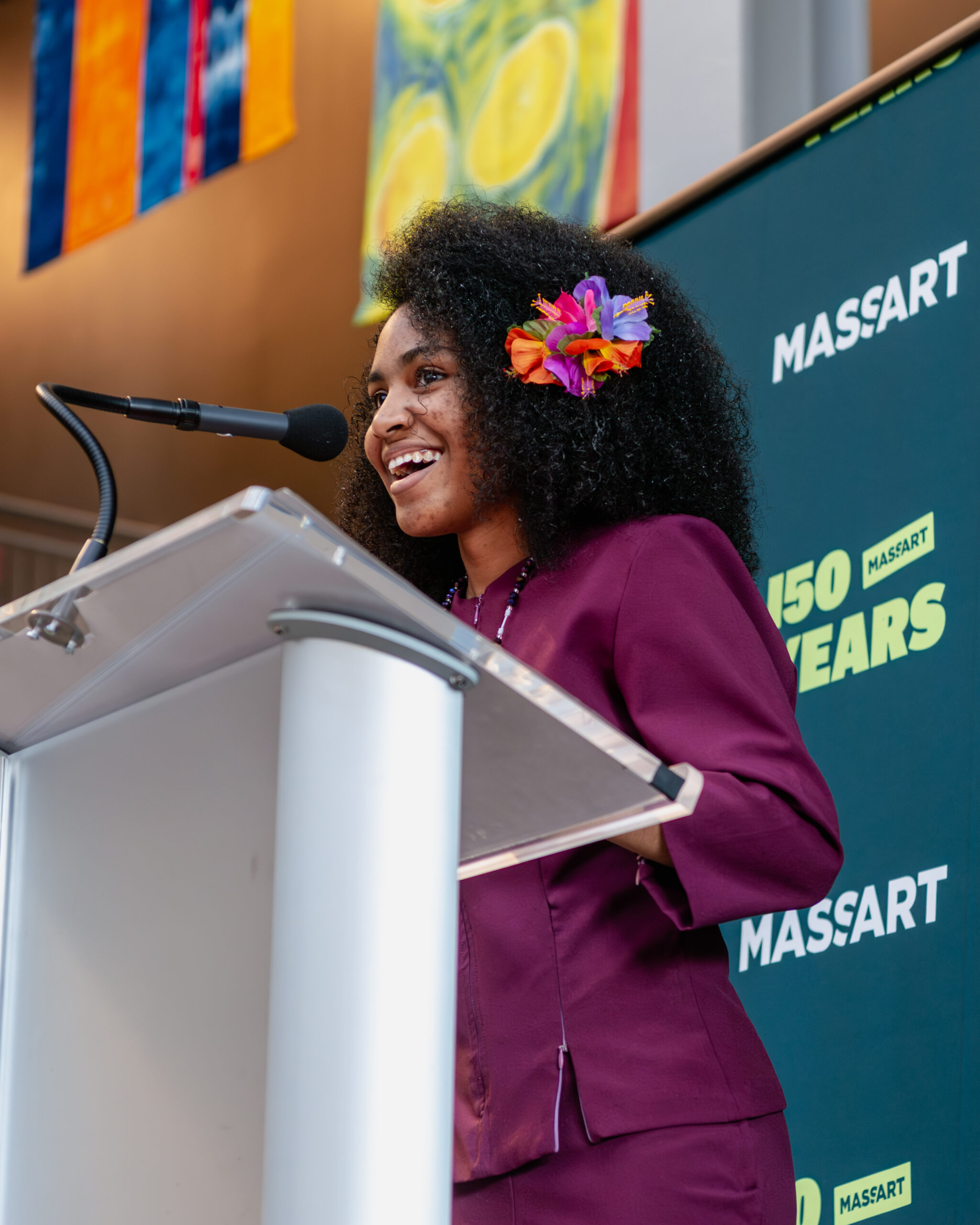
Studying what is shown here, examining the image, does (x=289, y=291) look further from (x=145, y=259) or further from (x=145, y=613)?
(x=145, y=613)

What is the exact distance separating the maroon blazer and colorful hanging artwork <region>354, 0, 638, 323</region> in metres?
1.90

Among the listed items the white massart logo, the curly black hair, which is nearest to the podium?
the curly black hair

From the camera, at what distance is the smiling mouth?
1494 millimetres

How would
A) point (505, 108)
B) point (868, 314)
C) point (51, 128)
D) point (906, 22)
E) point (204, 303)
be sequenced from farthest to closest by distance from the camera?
point (204, 303) → point (51, 128) → point (505, 108) → point (906, 22) → point (868, 314)

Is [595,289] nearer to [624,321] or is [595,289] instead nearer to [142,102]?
[624,321]

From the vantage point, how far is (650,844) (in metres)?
1.08

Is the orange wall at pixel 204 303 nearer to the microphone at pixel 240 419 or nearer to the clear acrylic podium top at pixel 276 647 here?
the microphone at pixel 240 419

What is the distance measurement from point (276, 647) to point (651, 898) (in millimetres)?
Answer: 534

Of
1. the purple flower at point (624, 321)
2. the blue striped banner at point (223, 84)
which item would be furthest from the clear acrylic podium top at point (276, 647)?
the blue striped banner at point (223, 84)

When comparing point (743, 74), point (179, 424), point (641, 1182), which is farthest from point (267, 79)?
point (641, 1182)

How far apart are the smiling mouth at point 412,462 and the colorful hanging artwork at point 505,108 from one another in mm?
1627

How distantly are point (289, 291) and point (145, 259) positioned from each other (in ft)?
3.03

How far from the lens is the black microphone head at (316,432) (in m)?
1.22

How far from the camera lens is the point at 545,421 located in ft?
4.91
